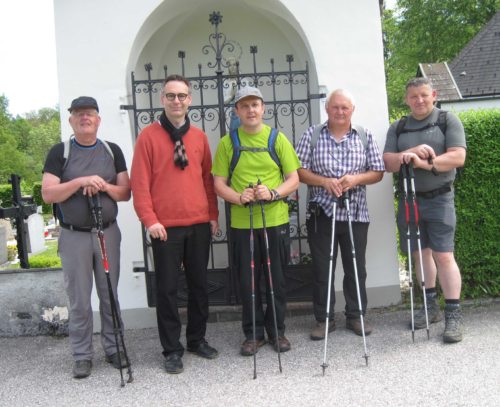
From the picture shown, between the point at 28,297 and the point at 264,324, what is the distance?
8.18 ft

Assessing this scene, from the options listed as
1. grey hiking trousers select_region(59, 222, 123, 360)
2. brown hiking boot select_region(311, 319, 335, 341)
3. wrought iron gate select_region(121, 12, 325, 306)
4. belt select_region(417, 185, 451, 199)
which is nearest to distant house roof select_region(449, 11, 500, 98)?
wrought iron gate select_region(121, 12, 325, 306)

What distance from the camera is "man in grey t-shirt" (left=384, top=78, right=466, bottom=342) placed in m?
4.28

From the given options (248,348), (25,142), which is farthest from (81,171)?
(25,142)

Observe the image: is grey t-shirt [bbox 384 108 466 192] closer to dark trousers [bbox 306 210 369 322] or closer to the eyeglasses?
dark trousers [bbox 306 210 369 322]

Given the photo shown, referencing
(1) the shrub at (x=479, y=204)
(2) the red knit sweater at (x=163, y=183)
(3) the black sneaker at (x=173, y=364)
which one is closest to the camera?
(2) the red knit sweater at (x=163, y=183)

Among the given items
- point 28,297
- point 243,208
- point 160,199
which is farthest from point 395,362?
point 28,297

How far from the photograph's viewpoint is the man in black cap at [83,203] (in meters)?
3.94

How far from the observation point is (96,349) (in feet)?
15.6

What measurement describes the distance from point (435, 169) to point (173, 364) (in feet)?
8.42

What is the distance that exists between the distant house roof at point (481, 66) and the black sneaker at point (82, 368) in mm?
15426

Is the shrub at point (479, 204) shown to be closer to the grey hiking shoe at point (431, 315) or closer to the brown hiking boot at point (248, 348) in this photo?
the grey hiking shoe at point (431, 315)

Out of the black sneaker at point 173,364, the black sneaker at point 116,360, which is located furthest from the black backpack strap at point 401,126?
the black sneaker at point 116,360

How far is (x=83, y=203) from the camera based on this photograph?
400cm

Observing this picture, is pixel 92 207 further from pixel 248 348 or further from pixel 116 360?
pixel 248 348
